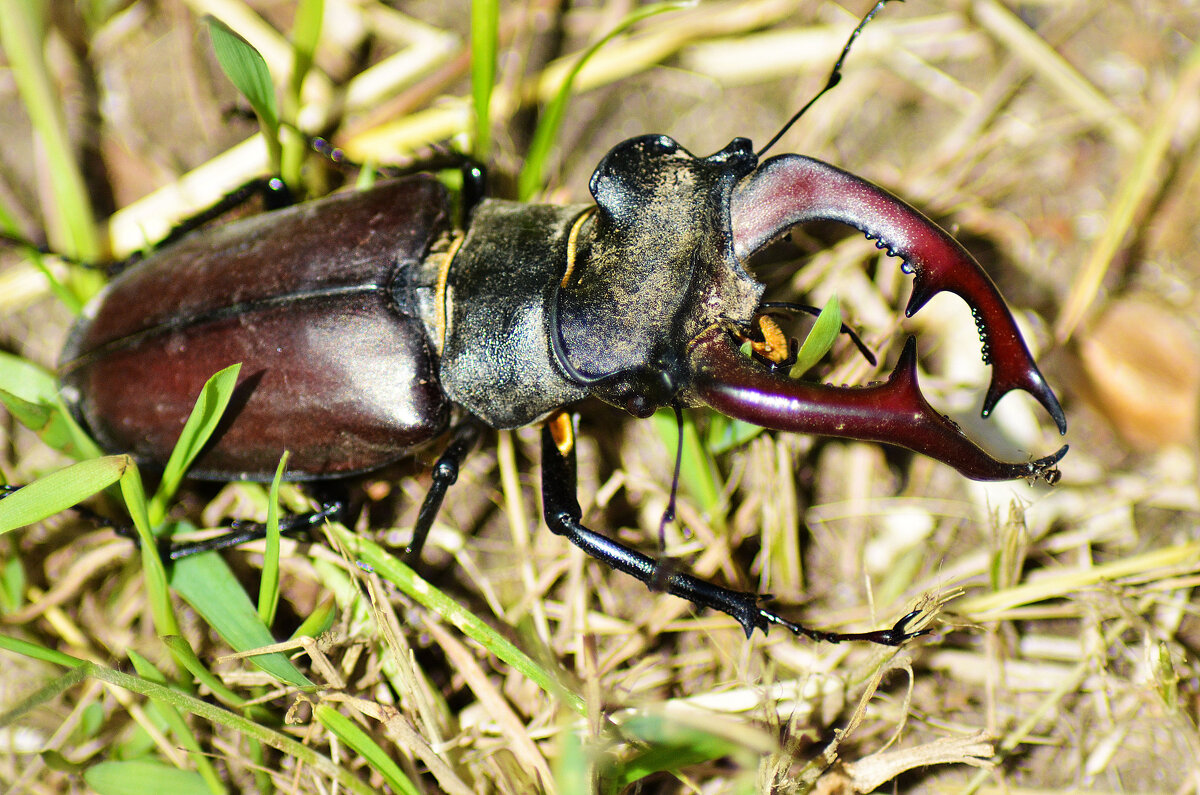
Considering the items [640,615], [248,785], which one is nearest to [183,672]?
[248,785]

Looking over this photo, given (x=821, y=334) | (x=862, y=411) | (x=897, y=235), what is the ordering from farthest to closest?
(x=821, y=334) < (x=897, y=235) < (x=862, y=411)

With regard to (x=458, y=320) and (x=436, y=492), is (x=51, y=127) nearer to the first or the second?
(x=458, y=320)

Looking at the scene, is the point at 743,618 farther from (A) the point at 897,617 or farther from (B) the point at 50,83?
(B) the point at 50,83

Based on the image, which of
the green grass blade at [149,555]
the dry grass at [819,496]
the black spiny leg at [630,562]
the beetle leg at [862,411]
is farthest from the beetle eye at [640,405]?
the green grass blade at [149,555]

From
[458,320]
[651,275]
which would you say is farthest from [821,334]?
[458,320]

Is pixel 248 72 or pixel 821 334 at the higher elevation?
pixel 248 72

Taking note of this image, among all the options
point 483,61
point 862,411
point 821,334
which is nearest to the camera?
point 862,411

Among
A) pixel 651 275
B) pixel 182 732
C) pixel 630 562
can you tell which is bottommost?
pixel 182 732
